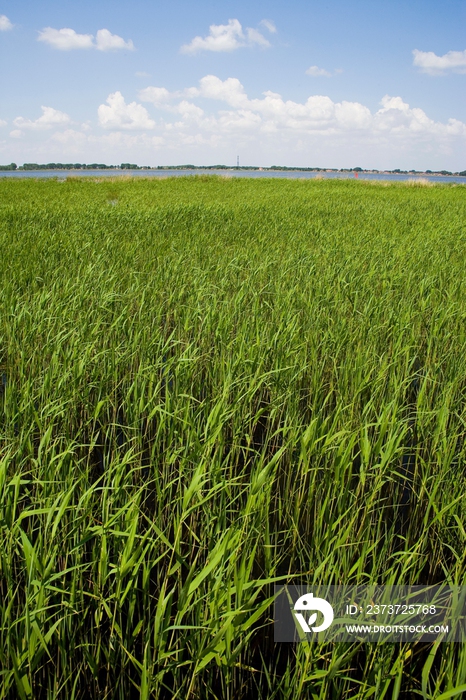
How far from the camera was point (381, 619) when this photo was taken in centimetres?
147

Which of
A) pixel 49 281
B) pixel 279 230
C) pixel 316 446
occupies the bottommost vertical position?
pixel 316 446

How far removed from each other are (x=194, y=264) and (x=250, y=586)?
4966 millimetres

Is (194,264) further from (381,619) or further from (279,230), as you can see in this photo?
(381,619)

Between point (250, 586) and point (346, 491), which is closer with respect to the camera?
point (250, 586)

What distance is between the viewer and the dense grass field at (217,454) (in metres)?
1.46

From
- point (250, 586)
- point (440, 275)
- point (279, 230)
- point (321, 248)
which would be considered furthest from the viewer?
point (279, 230)

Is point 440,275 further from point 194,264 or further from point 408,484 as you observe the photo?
point 408,484

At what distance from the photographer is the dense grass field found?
1.46m

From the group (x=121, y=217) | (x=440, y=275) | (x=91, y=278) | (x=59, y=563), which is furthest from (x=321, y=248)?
(x=59, y=563)

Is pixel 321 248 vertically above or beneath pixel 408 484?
above

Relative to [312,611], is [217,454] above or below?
above

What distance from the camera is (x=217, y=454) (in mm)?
2156

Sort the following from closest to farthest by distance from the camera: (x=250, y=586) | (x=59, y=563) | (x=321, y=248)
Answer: (x=250, y=586)
(x=59, y=563)
(x=321, y=248)

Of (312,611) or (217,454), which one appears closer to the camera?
(312,611)
